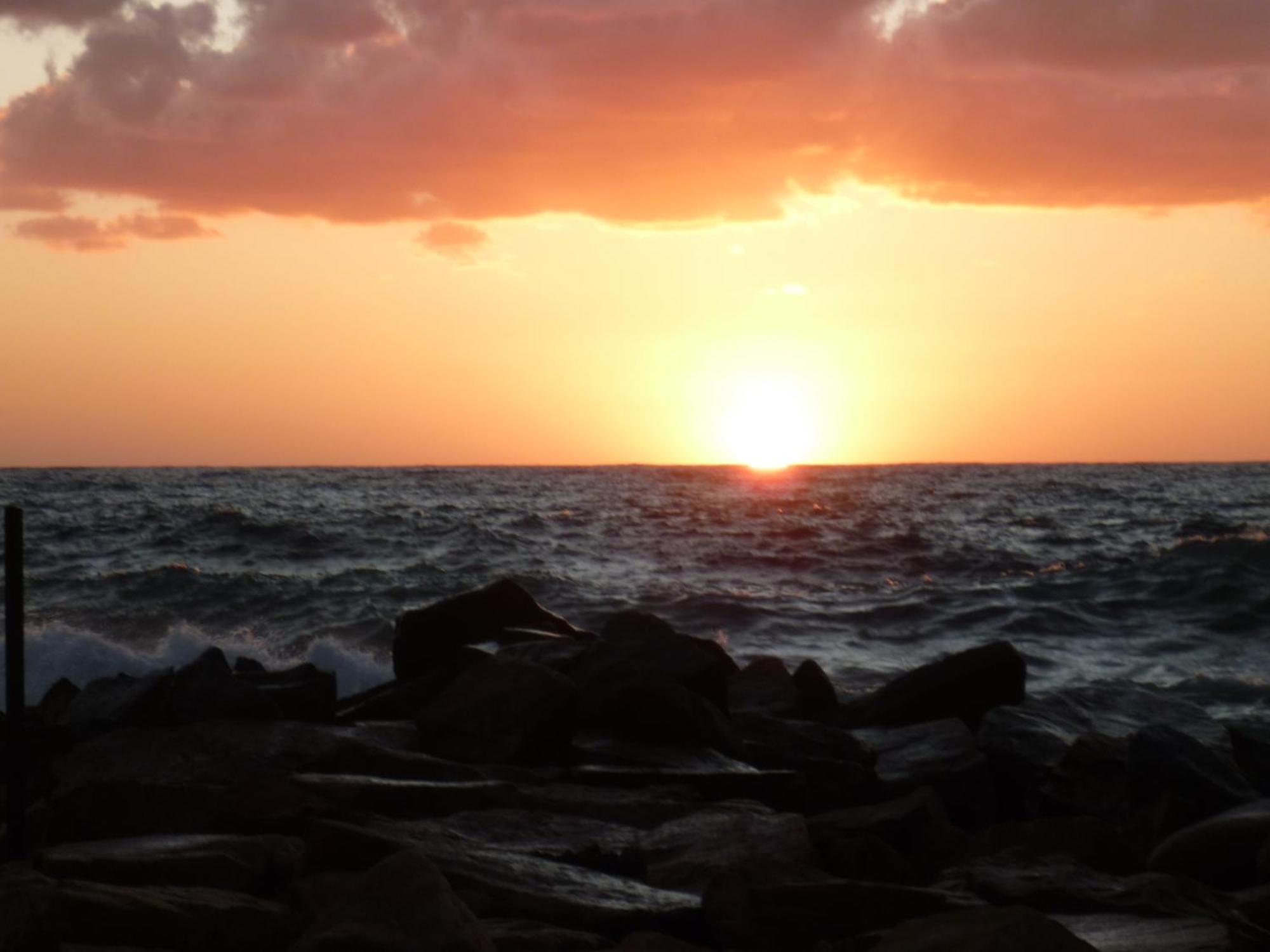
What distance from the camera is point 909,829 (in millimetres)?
6168

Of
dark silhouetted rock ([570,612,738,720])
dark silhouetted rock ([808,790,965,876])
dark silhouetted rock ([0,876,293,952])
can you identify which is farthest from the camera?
dark silhouetted rock ([570,612,738,720])

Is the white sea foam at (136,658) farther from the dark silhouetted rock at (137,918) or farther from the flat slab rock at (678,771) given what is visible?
the dark silhouetted rock at (137,918)

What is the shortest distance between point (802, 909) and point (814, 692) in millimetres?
5485

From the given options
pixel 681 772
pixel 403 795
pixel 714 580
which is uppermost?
pixel 403 795

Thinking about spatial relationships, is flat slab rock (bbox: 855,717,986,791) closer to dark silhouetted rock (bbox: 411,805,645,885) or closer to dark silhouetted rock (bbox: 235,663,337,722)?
dark silhouetted rock (bbox: 411,805,645,885)

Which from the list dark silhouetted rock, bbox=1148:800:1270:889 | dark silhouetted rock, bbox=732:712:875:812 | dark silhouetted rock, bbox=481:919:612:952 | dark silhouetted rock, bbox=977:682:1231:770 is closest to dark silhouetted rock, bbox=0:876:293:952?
dark silhouetted rock, bbox=481:919:612:952

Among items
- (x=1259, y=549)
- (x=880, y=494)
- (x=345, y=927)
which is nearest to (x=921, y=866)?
(x=345, y=927)

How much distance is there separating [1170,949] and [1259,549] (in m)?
20.2

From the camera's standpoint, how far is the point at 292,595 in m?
19.0

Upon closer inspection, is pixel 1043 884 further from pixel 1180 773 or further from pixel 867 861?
pixel 1180 773

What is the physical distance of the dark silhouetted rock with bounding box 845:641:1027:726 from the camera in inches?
356

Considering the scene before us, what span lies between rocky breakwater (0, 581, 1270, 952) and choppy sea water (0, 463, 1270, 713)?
4.93m

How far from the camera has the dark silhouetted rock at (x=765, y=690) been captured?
9141 mm

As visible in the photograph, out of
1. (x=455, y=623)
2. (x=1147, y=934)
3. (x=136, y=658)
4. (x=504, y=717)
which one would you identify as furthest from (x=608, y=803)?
(x=136, y=658)
